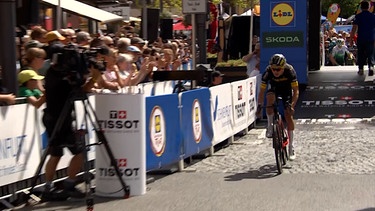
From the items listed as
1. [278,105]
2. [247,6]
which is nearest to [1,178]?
[278,105]

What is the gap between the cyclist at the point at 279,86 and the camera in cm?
1138

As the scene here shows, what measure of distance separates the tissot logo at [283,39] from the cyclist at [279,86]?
7.59 meters

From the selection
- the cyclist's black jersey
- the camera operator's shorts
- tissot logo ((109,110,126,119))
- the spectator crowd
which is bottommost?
the camera operator's shorts

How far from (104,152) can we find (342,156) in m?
4.64

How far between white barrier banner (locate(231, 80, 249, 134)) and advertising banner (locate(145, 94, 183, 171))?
3.64 metres

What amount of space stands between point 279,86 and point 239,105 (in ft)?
11.8

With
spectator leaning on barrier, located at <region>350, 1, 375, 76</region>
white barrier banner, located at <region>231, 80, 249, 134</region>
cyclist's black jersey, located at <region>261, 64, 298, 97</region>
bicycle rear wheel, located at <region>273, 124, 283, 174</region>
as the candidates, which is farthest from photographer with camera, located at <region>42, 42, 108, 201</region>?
spectator leaning on barrier, located at <region>350, 1, 375, 76</region>

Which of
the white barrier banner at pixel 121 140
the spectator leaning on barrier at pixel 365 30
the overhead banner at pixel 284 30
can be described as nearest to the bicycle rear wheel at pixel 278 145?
the white barrier banner at pixel 121 140

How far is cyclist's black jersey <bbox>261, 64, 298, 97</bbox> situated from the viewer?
456 inches

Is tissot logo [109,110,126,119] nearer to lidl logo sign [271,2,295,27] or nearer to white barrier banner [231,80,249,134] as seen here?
white barrier banner [231,80,249,134]

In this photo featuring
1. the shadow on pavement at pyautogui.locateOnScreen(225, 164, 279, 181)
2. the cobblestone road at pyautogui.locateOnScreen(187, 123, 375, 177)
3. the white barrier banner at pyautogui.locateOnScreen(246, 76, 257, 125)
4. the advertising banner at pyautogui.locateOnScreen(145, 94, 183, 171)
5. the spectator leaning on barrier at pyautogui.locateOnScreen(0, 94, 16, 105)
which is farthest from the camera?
the white barrier banner at pyautogui.locateOnScreen(246, 76, 257, 125)

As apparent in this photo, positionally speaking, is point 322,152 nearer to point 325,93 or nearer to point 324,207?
point 324,207

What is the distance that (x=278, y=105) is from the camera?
1169 cm

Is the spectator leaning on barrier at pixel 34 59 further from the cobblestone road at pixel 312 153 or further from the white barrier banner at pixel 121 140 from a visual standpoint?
the cobblestone road at pixel 312 153
